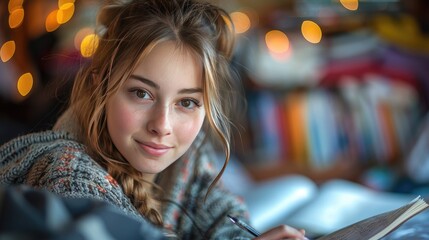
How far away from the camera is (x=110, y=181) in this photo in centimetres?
Answer: 99

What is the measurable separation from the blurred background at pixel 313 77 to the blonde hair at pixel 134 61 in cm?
166

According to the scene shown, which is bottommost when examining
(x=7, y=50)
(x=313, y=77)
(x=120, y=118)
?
(x=120, y=118)

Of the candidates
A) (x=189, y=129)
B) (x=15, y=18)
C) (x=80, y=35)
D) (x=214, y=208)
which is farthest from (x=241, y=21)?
(x=189, y=129)

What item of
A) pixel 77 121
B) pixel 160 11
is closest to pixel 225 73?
pixel 160 11

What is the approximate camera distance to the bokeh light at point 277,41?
10.1ft

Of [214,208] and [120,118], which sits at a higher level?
[120,118]

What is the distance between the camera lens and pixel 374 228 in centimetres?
92

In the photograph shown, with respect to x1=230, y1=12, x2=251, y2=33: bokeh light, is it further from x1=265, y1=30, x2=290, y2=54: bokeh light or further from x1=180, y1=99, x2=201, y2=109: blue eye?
x1=180, y1=99, x2=201, y2=109: blue eye

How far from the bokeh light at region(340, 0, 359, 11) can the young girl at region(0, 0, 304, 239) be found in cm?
201

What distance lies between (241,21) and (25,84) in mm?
1034

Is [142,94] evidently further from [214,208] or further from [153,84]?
[214,208]

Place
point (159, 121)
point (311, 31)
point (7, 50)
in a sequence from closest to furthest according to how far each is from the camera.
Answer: point (159, 121), point (7, 50), point (311, 31)

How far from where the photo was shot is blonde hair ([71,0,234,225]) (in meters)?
1.07

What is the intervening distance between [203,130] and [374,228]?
52cm
